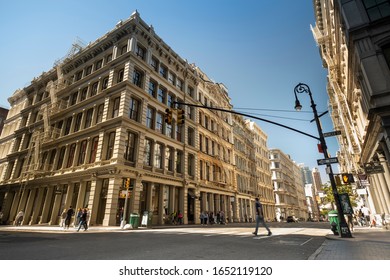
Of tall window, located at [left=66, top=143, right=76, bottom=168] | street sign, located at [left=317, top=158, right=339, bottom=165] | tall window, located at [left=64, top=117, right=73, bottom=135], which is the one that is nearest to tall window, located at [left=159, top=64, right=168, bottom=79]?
tall window, located at [left=64, top=117, right=73, bottom=135]

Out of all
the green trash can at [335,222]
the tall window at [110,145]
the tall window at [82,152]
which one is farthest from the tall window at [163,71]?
the green trash can at [335,222]

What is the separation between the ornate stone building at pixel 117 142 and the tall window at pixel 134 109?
0.11 meters

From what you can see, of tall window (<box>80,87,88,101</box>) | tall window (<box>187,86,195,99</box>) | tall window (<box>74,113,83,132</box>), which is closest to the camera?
tall window (<box>74,113,83,132</box>)

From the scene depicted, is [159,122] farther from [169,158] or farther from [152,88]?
[169,158]

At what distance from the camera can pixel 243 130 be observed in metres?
52.1

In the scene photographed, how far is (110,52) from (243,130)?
1372 inches

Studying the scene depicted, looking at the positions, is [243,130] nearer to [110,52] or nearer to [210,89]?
[210,89]

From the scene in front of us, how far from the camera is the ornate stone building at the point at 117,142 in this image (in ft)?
67.4

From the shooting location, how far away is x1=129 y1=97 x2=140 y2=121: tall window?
884 inches

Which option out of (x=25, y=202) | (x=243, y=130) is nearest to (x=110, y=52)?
(x=25, y=202)

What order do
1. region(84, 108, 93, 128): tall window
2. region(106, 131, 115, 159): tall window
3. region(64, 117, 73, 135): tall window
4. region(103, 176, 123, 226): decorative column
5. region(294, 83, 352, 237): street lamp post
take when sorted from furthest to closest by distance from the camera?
region(64, 117, 73, 135): tall window, region(84, 108, 93, 128): tall window, region(106, 131, 115, 159): tall window, region(103, 176, 123, 226): decorative column, region(294, 83, 352, 237): street lamp post

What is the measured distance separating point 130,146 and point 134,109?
4174mm

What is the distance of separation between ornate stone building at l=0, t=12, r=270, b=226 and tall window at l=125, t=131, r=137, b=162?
10 centimetres

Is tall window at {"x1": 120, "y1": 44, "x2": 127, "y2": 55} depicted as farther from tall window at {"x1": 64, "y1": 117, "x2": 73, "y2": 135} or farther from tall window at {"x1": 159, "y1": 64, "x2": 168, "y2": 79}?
tall window at {"x1": 64, "y1": 117, "x2": 73, "y2": 135}
